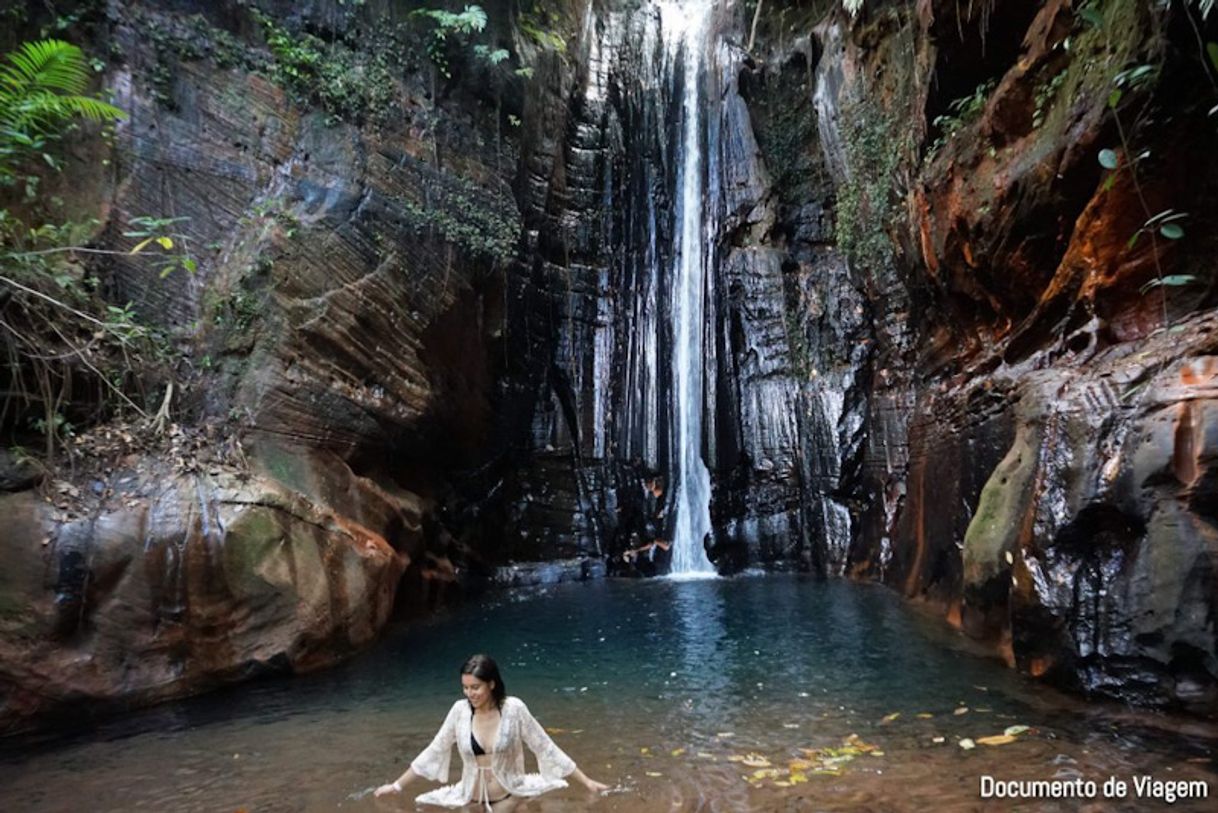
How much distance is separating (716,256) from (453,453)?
23.5 ft

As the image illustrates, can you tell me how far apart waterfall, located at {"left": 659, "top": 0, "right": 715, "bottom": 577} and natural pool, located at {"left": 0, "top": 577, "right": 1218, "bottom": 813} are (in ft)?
20.1

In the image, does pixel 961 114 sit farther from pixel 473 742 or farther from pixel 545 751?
pixel 473 742

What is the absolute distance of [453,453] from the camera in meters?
12.0

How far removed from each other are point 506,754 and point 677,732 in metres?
1.84

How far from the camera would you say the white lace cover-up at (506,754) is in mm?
3486

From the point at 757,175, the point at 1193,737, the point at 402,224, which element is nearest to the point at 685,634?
the point at 1193,737

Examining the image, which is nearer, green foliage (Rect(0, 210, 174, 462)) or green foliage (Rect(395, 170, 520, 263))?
green foliage (Rect(0, 210, 174, 462))

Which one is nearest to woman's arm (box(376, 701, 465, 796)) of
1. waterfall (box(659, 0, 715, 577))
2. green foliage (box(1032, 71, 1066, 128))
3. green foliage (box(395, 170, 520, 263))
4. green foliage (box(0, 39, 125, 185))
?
green foliage (box(0, 39, 125, 185))

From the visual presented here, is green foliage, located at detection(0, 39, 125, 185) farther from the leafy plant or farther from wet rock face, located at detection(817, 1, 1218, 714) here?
wet rock face, located at detection(817, 1, 1218, 714)

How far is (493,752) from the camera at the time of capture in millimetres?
3475

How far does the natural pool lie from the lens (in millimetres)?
3885

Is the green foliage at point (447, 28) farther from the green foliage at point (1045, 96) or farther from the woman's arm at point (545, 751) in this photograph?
the woman's arm at point (545, 751)

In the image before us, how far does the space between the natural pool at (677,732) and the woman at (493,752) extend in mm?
243

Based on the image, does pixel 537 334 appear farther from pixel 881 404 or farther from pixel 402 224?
pixel 881 404
